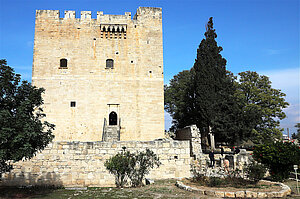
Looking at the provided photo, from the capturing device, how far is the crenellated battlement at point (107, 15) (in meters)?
20.4

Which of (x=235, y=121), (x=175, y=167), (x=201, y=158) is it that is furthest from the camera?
(x=235, y=121)

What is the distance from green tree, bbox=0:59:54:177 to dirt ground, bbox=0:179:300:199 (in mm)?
1409

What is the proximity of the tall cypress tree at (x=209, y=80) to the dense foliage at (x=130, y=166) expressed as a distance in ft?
43.3

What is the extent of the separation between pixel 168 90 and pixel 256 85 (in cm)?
1164

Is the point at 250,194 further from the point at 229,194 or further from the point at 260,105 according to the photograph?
the point at 260,105

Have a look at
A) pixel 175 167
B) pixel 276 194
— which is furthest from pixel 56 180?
pixel 276 194

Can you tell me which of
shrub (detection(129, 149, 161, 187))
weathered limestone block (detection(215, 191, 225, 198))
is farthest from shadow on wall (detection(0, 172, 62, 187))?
weathered limestone block (detection(215, 191, 225, 198))

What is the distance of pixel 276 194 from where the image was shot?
7.98 m

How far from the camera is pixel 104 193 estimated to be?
9164 mm

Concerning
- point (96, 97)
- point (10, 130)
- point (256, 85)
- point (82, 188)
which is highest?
point (256, 85)

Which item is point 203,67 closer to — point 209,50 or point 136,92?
point 209,50

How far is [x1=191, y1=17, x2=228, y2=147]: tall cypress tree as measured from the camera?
23484 mm

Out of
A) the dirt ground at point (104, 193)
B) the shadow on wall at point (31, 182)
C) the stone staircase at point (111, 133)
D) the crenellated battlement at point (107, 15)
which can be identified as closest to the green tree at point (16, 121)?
the dirt ground at point (104, 193)

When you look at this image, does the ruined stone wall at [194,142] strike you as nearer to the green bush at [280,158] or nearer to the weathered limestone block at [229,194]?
the green bush at [280,158]
